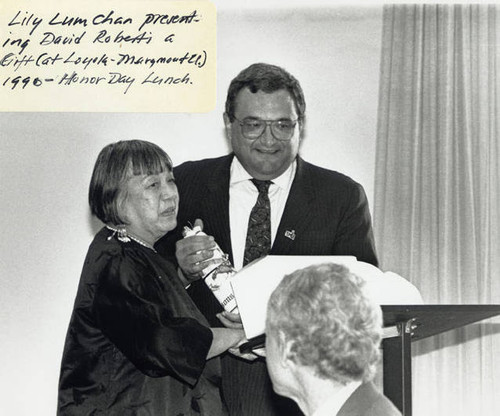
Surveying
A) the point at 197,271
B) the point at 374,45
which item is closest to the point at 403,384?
the point at 197,271

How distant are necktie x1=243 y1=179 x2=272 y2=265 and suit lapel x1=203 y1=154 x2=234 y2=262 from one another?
0.26 feet

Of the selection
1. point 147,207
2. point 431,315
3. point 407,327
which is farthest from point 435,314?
point 147,207

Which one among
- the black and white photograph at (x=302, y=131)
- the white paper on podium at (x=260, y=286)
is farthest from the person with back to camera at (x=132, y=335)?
the black and white photograph at (x=302, y=131)

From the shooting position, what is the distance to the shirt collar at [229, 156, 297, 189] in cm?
386

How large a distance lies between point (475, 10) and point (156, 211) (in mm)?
3073

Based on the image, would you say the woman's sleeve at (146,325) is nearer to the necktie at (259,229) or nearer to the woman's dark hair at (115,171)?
the woman's dark hair at (115,171)

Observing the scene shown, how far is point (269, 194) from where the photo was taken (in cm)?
385

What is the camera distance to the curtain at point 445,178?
215 inches

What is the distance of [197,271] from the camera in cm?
317

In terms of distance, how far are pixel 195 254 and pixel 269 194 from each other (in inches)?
29.7

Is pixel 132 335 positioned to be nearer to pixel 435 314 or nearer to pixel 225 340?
pixel 225 340

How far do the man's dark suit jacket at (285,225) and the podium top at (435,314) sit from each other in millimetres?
838

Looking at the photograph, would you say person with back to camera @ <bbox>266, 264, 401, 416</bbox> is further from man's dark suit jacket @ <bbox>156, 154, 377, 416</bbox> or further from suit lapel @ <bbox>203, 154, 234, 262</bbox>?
suit lapel @ <bbox>203, 154, 234, 262</bbox>

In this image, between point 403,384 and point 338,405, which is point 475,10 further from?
point 338,405
